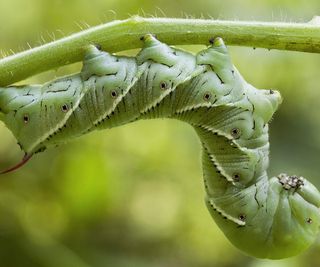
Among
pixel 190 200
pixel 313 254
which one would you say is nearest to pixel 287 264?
pixel 313 254

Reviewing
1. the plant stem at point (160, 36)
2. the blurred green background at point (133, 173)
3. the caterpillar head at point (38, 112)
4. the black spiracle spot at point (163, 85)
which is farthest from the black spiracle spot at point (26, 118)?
the blurred green background at point (133, 173)

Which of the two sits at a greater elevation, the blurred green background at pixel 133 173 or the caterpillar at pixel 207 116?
the caterpillar at pixel 207 116

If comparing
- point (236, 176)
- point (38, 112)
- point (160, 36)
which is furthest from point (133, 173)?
point (160, 36)

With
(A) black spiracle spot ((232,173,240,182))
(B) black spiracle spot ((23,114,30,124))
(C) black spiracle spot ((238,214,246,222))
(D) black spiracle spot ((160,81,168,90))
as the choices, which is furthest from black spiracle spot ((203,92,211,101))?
(B) black spiracle spot ((23,114,30,124))

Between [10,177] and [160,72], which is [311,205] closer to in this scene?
[160,72]

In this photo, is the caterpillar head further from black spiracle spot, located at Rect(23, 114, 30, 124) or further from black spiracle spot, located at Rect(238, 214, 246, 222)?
black spiracle spot, located at Rect(238, 214, 246, 222)

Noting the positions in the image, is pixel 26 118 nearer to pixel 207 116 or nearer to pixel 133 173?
pixel 207 116

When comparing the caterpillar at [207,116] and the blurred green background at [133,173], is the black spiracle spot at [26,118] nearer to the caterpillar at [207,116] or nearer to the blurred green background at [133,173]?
the caterpillar at [207,116]
